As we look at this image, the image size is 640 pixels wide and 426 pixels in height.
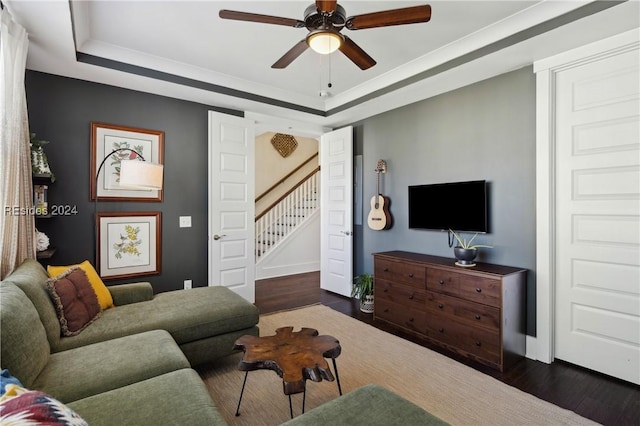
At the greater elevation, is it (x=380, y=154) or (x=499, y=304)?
(x=380, y=154)

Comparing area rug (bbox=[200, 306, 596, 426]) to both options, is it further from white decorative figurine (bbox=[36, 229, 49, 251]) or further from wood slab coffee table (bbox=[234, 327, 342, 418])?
white decorative figurine (bbox=[36, 229, 49, 251])

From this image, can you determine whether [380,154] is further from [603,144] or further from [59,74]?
[59,74]

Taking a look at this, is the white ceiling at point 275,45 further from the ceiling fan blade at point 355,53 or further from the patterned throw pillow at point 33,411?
the patterned throw pillow at point 33,411

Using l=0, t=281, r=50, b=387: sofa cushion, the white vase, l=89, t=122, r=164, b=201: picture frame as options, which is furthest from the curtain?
the white vase

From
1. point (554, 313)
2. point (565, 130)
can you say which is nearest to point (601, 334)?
point (554, 313)

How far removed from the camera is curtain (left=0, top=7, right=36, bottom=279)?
1983 millimetres

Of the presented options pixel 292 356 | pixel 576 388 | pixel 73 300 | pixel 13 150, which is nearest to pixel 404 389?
pixel 292 356

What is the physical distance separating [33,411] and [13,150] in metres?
2.15

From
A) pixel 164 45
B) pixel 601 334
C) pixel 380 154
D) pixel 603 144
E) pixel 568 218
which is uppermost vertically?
pixel 164 45

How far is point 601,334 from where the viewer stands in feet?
8.07

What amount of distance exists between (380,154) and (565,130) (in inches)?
81.5

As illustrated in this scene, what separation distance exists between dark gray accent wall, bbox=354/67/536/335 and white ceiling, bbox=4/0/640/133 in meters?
0.19

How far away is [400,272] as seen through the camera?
339 cm

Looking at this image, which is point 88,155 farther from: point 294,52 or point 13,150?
point 294,52
